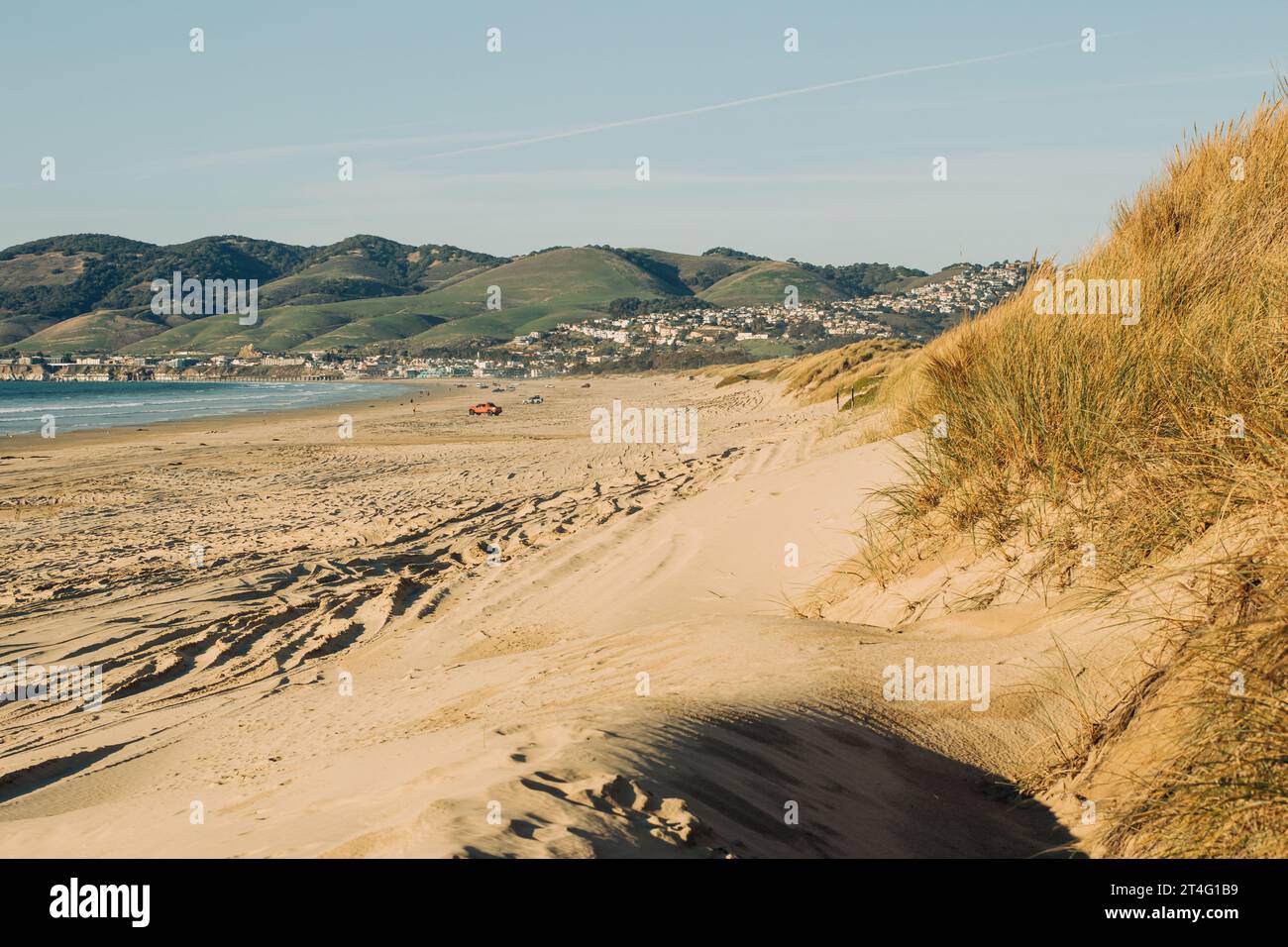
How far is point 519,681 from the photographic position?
5984mm

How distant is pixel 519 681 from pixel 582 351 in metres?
127

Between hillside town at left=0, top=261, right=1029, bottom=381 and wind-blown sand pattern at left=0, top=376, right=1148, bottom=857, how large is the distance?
8292 centimetres

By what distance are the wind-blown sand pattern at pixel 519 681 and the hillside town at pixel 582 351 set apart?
82.9 meters

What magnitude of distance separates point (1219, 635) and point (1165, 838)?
0.82m

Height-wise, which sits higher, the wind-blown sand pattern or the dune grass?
the dune grass

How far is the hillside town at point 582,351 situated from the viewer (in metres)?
109

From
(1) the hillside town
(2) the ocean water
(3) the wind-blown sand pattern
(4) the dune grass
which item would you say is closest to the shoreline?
(2) the ocean water

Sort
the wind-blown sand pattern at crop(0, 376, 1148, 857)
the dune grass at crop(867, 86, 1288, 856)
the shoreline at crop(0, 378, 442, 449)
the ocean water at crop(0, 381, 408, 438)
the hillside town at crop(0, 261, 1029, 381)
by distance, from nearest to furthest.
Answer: the dune grass at crop(867, 86, 1288, 856) < the wind-blown sand pattern at crop(0, 376, 1148, 857) < the shoreline at crop(0, 378, 442, 449) < the ocean water at crop(0, 381, 408, 438) < the hillside town at crop(0, 261, 1029, 381)

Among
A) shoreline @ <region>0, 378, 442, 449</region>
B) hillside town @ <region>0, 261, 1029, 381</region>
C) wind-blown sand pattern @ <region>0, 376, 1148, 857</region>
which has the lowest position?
wind-blown sand pattern @ <region>0, 376, 1148, 857</region>

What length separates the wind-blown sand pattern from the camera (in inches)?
136

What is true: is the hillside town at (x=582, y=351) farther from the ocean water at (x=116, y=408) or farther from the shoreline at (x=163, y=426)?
the shoreline at (x=163, y=426)

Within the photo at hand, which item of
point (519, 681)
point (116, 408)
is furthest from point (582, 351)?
point (519, 681)

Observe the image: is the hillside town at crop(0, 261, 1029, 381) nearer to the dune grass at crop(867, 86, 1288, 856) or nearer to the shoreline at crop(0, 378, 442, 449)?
the shoreline at crop(0, 378, 442, 449)

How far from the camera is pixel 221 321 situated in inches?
7643
